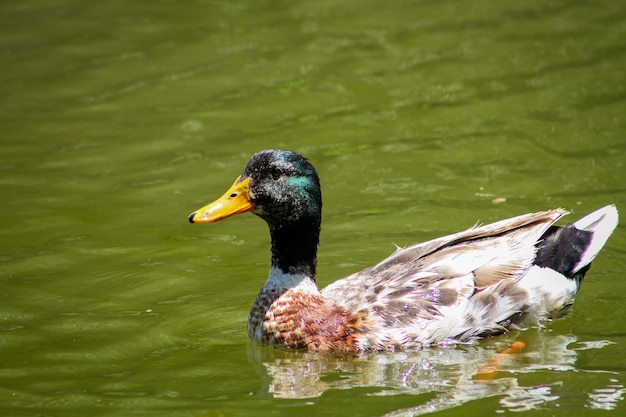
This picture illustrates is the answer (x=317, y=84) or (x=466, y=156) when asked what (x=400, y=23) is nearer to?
(x=317, y=84)

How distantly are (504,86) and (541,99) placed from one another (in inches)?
23.8

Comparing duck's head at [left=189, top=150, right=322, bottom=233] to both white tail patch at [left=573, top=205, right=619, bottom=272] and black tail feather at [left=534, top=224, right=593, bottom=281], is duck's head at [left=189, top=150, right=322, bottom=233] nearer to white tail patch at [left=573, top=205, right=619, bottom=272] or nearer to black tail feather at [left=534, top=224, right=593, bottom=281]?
black tail feather at [left=534, top=224, right=593, bottom=281]

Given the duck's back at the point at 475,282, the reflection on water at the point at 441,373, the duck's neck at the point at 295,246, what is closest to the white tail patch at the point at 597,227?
the duck's back at the point at 475,282

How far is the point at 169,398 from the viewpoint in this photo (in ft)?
22.7

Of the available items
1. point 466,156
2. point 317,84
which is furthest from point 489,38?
point 466,156

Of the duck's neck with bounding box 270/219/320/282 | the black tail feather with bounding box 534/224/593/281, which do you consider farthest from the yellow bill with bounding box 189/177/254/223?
the black tail feather with bounding box 534/224/593/281

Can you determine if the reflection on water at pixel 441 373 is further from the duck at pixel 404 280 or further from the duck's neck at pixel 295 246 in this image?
the duck's neck at pixel 295 246

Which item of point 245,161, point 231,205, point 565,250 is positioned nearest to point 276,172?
point 231,205

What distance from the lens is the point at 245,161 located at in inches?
450

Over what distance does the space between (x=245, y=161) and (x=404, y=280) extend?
3924 millimetres

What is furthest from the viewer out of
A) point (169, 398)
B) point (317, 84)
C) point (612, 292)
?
point (317, 84)

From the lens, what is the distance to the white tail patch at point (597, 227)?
8055 millimetres

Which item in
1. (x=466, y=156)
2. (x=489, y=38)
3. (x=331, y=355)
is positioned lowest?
(x=331, y=355)

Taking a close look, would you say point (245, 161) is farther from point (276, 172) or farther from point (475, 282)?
point (475, 282)
